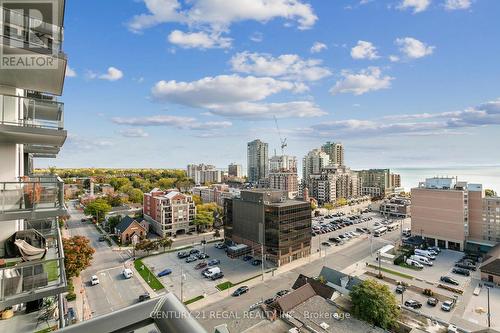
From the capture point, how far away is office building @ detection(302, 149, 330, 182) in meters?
99.9

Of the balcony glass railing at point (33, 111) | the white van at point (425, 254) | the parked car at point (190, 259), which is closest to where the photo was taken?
the balcony glass railing at point (33, 111)

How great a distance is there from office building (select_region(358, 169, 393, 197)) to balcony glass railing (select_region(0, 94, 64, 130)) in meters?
96.3

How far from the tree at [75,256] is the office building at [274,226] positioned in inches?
734

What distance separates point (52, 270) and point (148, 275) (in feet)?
87.7

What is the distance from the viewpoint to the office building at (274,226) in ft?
107

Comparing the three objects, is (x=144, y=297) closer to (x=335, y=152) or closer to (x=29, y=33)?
(x=29, y=33)

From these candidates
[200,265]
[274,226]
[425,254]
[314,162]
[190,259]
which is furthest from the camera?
[314,162]

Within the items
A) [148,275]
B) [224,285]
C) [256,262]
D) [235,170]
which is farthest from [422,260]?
[235,170]

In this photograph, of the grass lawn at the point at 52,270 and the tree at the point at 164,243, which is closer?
the grass lawn at the point at 52,270

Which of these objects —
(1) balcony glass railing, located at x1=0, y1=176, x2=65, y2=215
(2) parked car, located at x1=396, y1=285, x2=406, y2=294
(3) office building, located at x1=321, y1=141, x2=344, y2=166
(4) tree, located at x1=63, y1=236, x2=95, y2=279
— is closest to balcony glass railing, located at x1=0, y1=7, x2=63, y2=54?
(1) balcony glass railing, located at x1=0, y1=176, x2=65, y2=215

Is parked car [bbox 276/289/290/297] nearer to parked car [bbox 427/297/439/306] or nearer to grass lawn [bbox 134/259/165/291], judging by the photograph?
grass lawn [bbox 134/259/165/291]

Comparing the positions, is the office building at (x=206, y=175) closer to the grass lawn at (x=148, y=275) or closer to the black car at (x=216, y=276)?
the grass lawn at (x=148, y=275)

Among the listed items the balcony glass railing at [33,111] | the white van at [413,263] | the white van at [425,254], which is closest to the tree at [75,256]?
the balcony glass railing at [33,111]

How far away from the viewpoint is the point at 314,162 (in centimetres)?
10088
